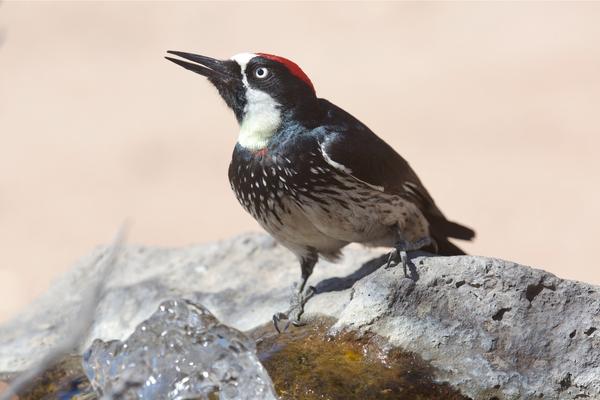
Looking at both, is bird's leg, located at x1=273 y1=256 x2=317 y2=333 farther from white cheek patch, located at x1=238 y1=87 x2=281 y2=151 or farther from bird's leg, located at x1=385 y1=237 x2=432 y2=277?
white cheek patch, located at x1=238 y1=87 x2=281 y2=151

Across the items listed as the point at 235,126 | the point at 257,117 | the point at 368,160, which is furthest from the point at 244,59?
the point at 235,126

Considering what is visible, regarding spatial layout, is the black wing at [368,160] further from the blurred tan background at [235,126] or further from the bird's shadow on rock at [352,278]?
the blurred tan background at [235,126]

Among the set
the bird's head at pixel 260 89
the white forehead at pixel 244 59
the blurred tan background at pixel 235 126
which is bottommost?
the blurred tan background at pixel 235 126

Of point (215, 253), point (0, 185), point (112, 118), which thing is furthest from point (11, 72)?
point (215, 253)

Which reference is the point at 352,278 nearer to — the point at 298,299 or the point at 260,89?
the point at 298,299

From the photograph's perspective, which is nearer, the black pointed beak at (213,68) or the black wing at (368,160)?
the black wing at (368,160)

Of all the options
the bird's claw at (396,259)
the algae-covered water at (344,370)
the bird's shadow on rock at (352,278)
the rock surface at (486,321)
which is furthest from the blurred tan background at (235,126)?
the rock surface at (486,321)
